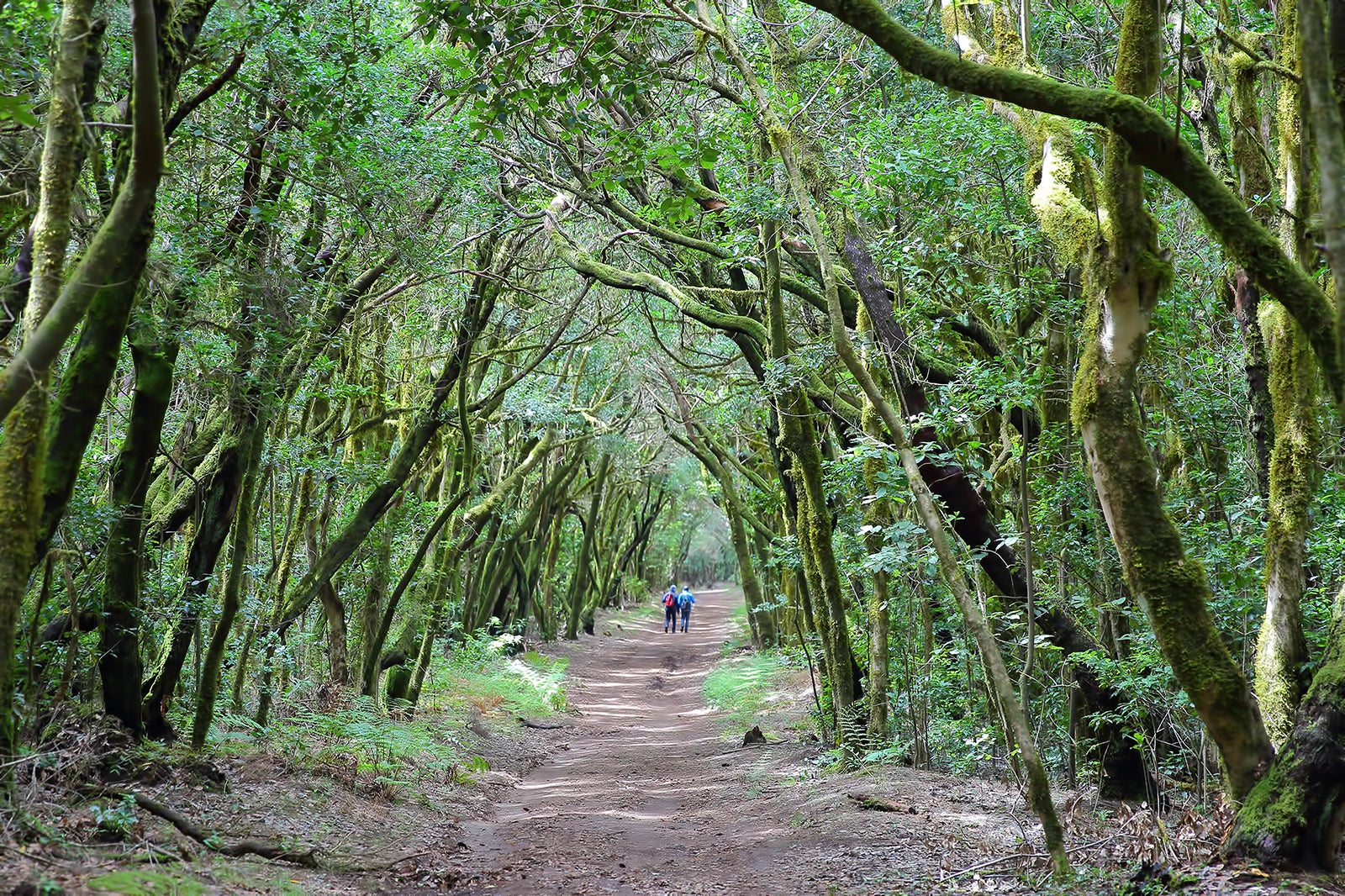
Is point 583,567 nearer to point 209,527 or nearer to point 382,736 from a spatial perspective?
point 382,736

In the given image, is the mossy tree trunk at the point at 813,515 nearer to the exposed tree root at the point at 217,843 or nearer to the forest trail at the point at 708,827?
the forest trail at the point at 708,827

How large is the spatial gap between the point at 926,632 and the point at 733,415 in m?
8.41

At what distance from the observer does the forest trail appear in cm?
678

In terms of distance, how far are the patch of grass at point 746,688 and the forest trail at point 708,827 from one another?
68.0 inches

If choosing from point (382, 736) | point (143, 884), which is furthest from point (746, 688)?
point (143, 884)

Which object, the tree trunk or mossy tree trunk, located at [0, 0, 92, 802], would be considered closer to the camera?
mossy tree trunk, located at [0, 0, 92, 802]

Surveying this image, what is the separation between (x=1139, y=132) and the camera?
4.51m

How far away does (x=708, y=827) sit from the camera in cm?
884

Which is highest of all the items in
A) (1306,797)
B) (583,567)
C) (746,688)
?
(583,567)

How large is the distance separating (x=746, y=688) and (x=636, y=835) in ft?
35.1

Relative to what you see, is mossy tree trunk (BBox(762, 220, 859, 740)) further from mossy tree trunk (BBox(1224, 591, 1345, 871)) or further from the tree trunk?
mossy tree trunk (BBox(1224, 591, 1345, 871))

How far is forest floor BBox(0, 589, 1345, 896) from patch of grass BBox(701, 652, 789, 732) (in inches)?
136

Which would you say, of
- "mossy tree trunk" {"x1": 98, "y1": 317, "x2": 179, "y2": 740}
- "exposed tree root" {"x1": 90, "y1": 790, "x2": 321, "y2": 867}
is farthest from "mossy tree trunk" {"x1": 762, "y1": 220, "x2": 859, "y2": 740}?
"exposed tree root" {"x1": 90, "y1": 790, "x2": 321, "y2": 867}

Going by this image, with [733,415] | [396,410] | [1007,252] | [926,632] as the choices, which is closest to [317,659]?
[396,410]
